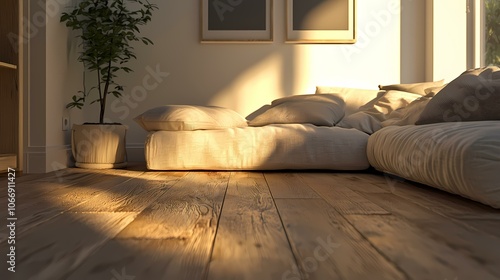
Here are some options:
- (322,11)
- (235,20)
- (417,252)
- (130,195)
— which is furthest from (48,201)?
(322,11)

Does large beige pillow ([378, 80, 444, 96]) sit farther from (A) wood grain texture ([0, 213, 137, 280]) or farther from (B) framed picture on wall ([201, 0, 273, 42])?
(A) wood grain texture ([0, 213, 137, 280])

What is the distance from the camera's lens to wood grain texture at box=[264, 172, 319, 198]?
1799mm

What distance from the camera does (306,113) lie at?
10.2 feet

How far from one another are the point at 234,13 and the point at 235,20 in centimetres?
6

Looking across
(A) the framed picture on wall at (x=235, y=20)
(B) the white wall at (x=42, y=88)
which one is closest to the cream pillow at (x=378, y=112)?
(A) the framed picture on wall at (x=235, y=20)

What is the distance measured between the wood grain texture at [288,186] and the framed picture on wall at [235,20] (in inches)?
59.0

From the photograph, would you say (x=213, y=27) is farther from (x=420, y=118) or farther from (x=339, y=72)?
(x=420, y=118)

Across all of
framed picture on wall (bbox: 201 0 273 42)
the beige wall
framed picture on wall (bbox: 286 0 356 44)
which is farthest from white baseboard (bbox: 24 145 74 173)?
framed picture on wall (bbox: 286 0 356 44)

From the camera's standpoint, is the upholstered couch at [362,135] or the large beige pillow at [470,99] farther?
the large beige pillow at [470,99]

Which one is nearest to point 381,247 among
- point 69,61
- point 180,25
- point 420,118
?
point 420,118

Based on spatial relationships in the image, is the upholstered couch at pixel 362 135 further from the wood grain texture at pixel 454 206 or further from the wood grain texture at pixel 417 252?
the wood grain texture at pixel 417 252

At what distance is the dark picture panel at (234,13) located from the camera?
12.4 feet

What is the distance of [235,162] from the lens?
2824 mm

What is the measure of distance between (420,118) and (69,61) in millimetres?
2422
